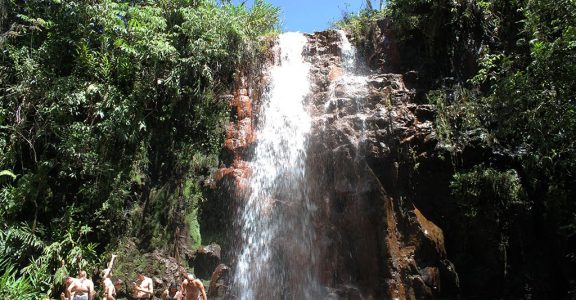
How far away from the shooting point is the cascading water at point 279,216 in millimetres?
10070

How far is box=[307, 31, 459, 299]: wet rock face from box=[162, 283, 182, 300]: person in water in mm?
3128

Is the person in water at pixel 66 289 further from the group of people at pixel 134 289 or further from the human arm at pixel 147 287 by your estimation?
the human arm at pixel 147 287

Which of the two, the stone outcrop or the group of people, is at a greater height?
the stone outcrop

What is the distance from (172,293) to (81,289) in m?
1.86

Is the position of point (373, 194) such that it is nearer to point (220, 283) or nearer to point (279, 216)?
point (279, 216)

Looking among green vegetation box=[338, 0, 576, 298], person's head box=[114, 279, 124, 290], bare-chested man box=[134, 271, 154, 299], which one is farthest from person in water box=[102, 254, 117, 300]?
green vegetation box=[338, 0, 576, 298]

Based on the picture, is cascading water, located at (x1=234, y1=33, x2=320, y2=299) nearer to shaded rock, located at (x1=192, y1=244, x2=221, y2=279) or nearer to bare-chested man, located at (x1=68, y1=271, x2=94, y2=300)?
shaded rock, located at (x1=192, y1=244, x2=221, y2=279)

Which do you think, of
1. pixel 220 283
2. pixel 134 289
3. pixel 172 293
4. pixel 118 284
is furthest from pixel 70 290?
pixel 220 283

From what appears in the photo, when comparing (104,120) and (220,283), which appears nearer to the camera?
(220,283)

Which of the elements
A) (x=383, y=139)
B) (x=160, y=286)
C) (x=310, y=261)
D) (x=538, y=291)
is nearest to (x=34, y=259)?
(x=160, y=286)

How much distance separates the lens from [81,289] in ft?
29.2

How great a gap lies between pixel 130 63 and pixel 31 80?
2.39m

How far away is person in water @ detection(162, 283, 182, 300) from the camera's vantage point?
360 inches

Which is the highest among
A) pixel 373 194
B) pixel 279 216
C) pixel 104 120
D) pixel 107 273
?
pixel 104 120
